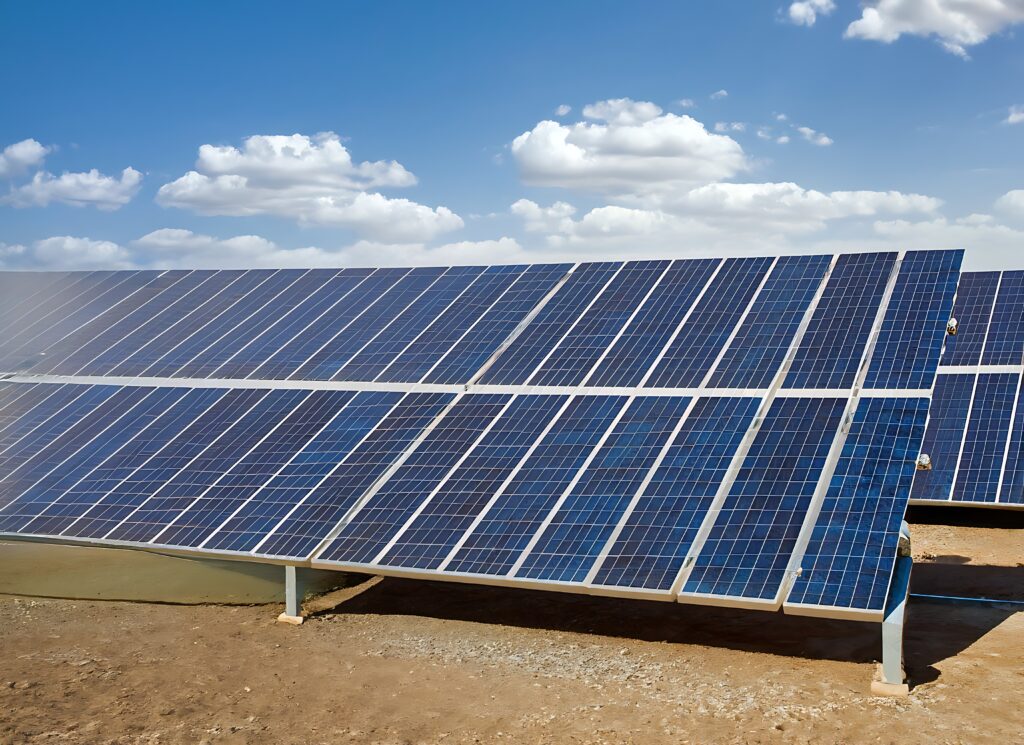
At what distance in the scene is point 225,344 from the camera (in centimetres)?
2398

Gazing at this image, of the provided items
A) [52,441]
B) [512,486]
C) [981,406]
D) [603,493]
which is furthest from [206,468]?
[981,406]

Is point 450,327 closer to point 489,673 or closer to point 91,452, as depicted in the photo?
point 91,452

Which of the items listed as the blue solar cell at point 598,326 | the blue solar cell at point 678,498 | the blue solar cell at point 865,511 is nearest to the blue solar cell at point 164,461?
the blue solar cell at point 598,326

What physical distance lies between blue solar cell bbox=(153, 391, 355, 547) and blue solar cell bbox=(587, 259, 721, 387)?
5.60 metres

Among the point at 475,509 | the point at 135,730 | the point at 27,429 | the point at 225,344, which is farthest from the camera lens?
the point at 225,344

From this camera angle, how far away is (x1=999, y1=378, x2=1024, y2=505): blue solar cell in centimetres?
2242

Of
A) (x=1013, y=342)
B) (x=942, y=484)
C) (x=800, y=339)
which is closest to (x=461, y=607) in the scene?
(x=800, y=339)

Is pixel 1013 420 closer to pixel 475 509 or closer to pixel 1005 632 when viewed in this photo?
pixel 1005 632

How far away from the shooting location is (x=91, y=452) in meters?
20.9

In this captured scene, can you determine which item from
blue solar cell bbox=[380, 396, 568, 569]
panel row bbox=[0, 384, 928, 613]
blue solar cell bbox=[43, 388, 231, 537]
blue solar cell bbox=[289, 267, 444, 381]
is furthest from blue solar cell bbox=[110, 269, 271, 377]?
blue solar cell bbox=[380, 396, 568, 569]

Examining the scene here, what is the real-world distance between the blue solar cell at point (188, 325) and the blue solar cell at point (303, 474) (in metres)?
6.07

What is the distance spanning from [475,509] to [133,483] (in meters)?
7.63

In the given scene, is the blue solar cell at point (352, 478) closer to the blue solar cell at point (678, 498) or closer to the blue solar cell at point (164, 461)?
the blue solar cell at point (164, 461)

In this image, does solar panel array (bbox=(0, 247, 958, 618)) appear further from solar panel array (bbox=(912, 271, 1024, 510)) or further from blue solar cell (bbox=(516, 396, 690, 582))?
solar panel array (bbox=(912, 271, 1024, 510))
